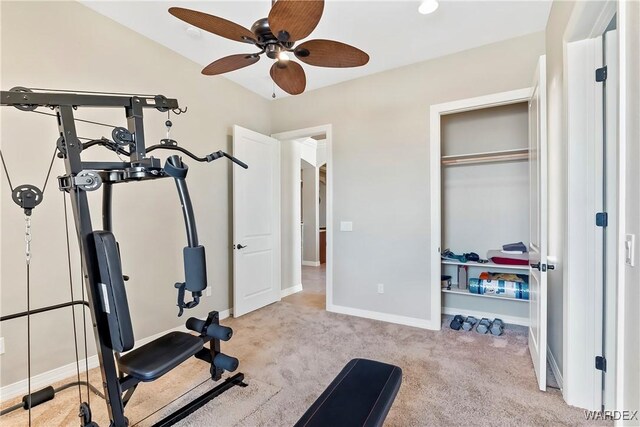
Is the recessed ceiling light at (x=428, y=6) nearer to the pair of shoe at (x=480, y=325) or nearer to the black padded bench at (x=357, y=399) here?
the black padded bench at (x=357, y=399)

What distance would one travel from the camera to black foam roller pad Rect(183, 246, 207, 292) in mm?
1570

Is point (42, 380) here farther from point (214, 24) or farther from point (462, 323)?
point (462, 323)

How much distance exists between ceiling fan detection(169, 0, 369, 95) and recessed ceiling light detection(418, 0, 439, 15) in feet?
2.97

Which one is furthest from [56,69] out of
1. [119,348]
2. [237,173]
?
[119,348]

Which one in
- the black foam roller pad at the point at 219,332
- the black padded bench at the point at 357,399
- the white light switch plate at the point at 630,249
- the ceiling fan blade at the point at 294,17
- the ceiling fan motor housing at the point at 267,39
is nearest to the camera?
the white light switch plate at the point at 630,249

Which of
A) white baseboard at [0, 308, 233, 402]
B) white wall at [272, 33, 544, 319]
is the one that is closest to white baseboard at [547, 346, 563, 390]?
white wall at [272, 33, 544, 319]

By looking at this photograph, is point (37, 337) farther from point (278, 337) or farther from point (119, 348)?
point (278, 337)

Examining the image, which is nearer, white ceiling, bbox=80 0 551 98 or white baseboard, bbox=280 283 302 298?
white ceiling, bbox=80 0 551 98

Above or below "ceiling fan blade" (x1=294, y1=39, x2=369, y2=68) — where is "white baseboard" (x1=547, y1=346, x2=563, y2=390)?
below

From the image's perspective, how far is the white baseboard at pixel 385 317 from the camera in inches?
132

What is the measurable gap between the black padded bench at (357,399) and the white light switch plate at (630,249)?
1.05 metres

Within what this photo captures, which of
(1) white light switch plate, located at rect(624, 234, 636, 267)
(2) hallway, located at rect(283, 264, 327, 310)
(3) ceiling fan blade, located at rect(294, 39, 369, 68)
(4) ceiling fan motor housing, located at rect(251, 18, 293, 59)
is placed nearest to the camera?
(1) white light switch plate, located at rect(624, 234, 636, 267)

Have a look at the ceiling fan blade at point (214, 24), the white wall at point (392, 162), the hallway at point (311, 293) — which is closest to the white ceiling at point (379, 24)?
the white wall at point (392, 162)

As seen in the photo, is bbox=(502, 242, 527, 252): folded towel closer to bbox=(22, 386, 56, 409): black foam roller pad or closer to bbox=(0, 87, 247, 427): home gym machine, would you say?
bbox=(0, 87, 247, 427): home gym machine
